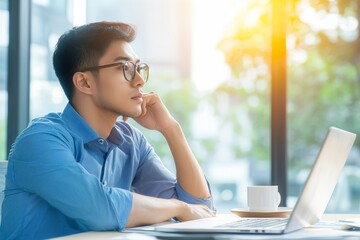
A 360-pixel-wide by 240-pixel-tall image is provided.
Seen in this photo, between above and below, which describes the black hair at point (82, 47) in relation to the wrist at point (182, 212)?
above

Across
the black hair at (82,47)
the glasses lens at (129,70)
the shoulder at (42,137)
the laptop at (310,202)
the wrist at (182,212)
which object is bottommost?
the wrist at (182,212)

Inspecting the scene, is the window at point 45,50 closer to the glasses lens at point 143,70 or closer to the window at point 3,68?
the window at point 3,68

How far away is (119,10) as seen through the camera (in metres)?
3.73

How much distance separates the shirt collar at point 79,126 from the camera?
6.24 ft

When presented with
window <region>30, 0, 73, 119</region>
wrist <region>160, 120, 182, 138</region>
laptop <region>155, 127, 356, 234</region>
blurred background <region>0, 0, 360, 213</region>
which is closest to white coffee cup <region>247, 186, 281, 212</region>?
laptop <region>155, 127, 356, 234</region>

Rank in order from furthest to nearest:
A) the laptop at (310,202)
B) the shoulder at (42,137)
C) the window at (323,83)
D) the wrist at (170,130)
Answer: the window at (323,83) → the wrist at (170,130) → the shoulder at (42,137) → the laptop at (310,202)

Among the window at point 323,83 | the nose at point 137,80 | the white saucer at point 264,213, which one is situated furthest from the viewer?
the window at point 323,83

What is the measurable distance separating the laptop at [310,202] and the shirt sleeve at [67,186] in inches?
6.4

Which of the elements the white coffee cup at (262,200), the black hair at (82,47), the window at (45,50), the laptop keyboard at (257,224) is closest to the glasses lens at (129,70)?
the black hair at (82,47)

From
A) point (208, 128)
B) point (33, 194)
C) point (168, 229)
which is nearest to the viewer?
point (168, 229)

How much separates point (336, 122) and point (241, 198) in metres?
1.65

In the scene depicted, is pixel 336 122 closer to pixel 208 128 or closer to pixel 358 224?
pixel 208 128

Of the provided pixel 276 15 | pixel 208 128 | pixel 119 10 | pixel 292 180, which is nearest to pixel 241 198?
pixel 208 128

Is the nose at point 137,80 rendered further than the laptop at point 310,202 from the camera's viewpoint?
Yes
